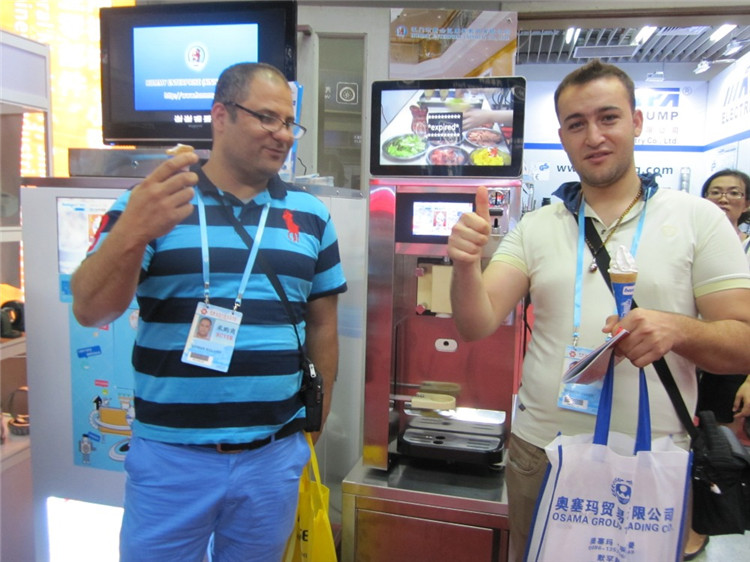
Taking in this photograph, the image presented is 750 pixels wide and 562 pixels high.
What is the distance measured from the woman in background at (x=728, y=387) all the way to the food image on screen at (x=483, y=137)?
4.90 feet

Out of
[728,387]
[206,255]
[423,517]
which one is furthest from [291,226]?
[728,387]

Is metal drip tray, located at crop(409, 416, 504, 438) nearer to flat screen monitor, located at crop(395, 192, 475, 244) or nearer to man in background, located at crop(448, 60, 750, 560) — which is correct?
man in background, located at crop(448, 60, 750, 560)

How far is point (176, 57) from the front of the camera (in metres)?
2.65

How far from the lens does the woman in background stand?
2.57 metres

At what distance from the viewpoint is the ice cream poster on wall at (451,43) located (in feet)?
9.73

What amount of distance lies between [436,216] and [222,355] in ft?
3.32

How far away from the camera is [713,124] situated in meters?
7.80

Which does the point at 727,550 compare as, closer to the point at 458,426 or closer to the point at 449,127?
the point at 458,426

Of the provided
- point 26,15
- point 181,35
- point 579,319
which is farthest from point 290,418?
point 26,15

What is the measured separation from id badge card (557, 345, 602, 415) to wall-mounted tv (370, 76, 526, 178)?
2.73 feet

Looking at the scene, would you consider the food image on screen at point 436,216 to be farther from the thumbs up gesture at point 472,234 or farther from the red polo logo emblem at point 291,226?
the thumbs up gesture at point 472,234

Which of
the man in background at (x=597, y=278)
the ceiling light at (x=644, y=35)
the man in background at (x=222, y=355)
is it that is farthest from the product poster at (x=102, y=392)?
the ceiling light at (x=644, y=35)

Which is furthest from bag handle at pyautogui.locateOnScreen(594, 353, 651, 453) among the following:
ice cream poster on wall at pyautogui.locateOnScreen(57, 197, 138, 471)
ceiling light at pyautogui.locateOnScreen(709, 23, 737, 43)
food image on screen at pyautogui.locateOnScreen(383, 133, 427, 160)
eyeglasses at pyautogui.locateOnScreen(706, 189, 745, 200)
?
ceiling light at pyautogui.locateOnScreen(709, 23, 737, 43)

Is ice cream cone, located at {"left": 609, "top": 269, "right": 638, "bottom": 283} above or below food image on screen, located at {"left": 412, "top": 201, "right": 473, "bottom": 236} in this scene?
below
